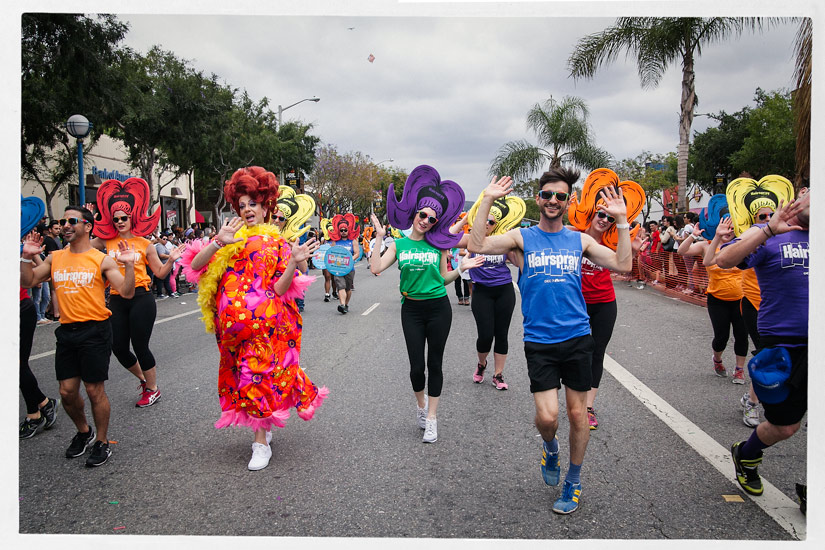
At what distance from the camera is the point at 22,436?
4.50 meters

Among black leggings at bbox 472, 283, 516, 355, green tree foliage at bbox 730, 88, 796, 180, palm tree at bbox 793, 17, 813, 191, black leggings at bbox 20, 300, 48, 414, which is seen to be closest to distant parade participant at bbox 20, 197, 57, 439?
black leggings at bbox 20, 300, 48, 414

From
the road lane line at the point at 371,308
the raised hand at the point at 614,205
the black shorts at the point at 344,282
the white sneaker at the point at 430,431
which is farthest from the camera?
the black shorts at the point at 344,282

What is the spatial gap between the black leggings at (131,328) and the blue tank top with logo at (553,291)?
366 centimetres

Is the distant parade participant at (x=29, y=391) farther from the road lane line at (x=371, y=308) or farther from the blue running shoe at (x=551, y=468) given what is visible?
the road lane line at (x=371, y=308)

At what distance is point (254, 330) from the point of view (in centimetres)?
393

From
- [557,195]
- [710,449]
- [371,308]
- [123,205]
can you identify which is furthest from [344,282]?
[557,195]

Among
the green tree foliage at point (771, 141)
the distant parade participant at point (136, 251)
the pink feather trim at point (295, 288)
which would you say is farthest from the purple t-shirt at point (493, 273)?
the green tree foliage at point (771, 141)

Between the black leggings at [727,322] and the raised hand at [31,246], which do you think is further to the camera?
the black leggings at [727,322]

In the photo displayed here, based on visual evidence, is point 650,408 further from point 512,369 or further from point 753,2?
point 753,2

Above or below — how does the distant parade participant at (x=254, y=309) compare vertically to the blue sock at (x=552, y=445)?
above

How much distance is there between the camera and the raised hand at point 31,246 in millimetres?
4188

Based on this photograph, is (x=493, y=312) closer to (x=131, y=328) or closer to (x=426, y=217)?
(x=426, y=217)

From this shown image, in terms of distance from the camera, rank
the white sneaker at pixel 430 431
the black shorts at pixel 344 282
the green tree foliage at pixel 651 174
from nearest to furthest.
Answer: the white sneaker at pixel 430 431 < the black shorts at pixel 344 282 < the green tree foliage at pixel 651 174

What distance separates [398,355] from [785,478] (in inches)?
181
